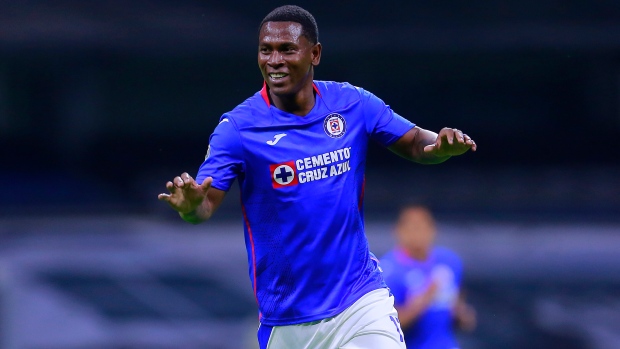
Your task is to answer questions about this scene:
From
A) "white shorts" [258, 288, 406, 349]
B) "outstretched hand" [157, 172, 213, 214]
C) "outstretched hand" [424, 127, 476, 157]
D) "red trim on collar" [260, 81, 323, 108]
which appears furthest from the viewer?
"red trim on collar" [260, 81, 323, 108]

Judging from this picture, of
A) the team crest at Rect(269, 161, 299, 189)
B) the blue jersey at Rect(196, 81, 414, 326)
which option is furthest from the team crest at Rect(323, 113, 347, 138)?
the team crest at Rect(269, 161, 299, 189)

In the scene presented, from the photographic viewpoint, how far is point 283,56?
4.36 metres

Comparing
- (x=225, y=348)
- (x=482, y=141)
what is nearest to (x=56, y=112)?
(x=482, y=141)

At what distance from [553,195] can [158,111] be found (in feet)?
23.0

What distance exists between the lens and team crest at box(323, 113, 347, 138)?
4.46 meters

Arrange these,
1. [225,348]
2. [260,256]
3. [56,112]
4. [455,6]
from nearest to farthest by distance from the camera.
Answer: [260,256] → [225,348] → [455,6] → [56,112]

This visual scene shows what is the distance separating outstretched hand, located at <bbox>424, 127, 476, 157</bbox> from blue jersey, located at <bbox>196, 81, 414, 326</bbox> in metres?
0.40

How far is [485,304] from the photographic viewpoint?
37.6 ft

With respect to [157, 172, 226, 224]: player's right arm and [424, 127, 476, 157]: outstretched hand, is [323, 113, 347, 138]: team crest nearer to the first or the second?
[424, 127, 476, 157]: outstretched hand

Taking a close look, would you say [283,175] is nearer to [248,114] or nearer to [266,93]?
[248,114]

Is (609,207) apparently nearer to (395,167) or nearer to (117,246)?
(395,167)

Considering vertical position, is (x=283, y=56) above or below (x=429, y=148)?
above

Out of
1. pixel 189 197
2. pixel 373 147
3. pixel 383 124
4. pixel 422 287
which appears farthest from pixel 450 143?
pixel 373 147

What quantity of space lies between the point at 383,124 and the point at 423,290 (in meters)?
2.75
